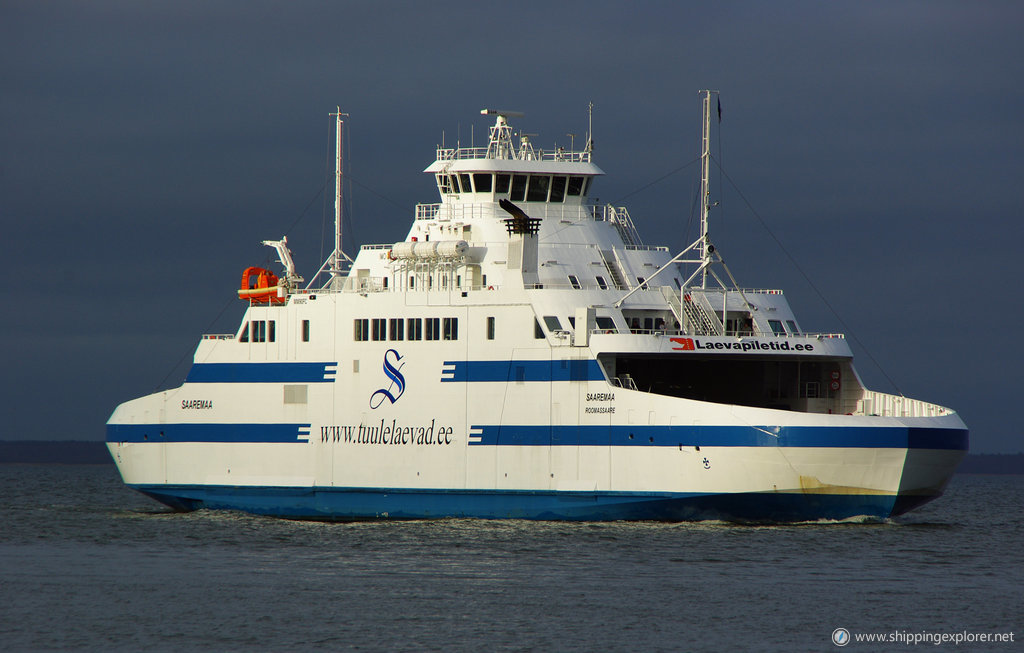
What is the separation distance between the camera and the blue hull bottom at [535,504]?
32719 millimetres

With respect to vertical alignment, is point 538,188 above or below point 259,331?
above

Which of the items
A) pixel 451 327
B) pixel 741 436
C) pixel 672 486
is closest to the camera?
pixel 741 436

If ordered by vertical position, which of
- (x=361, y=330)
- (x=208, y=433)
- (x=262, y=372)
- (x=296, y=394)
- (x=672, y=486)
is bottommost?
(x=672, y=486)

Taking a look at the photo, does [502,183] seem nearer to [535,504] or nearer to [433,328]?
[433,328]

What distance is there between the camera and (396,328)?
37.4 metres

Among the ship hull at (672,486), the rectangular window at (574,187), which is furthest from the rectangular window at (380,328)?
the rectangular window at (574,187)

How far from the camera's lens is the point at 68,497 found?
57656mm

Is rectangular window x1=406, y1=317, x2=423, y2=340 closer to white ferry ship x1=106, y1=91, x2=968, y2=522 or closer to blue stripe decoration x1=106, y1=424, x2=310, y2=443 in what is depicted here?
white ferry ship x1=106, y1=91, x2=968, y2=522

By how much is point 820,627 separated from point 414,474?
14796mm

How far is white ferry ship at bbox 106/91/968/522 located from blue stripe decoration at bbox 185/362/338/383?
0.17 ft

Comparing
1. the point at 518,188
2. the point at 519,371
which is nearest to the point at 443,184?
the point at 518,188

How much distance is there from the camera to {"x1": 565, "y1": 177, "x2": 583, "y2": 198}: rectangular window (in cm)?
3919

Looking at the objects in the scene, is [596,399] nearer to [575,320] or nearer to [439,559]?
[575,320]

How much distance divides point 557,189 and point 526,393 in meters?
6.43
